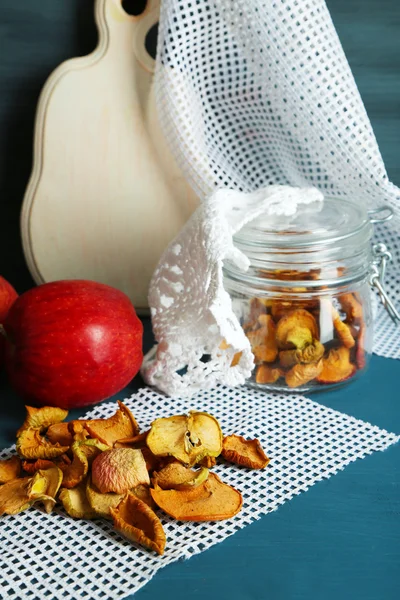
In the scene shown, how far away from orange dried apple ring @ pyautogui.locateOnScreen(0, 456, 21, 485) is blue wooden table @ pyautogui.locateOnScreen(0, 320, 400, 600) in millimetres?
172

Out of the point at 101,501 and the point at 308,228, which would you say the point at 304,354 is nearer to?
the point at 308,228

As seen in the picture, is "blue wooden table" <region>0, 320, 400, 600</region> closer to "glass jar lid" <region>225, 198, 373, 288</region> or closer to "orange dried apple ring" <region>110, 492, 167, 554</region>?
"orange dried apple ring" <region>110, 492, 167, 554</region>

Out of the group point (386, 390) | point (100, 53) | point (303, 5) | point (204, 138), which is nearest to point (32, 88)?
point (100, 53)

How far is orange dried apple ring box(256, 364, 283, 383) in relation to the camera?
755mm

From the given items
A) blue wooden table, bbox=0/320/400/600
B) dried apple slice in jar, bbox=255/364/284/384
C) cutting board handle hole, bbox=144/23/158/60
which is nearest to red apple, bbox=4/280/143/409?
dried apple slice in jar, bbox=255/364/284/384

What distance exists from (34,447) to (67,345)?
11cm

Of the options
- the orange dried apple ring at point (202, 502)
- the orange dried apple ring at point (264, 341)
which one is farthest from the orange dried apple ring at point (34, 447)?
the orange dried apple ring at point (264, 341)

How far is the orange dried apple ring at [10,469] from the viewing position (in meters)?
0.62

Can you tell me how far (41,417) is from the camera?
0.69 metres

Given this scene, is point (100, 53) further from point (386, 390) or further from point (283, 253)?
point (386, 390)

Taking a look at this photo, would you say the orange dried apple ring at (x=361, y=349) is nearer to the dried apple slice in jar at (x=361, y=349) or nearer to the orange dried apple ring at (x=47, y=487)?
the dried apple slice in jar at (x=361, y=349)

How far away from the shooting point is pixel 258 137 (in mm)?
924

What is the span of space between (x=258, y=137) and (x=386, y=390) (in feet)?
1.17

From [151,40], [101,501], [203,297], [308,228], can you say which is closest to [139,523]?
[101,501]
